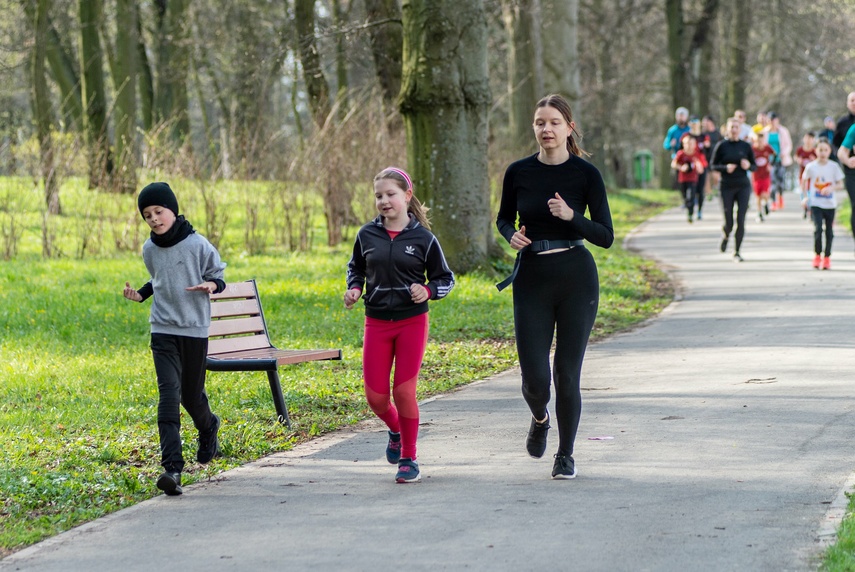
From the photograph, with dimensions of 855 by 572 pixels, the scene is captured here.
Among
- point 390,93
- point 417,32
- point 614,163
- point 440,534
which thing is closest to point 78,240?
point 390,93

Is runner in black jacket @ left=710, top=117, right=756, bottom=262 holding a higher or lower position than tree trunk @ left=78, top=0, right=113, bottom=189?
lower

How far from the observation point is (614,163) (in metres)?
51.9

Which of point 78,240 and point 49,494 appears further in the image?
point 78,240

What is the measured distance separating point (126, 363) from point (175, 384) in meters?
4.04

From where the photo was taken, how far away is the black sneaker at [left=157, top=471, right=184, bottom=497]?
242 inches

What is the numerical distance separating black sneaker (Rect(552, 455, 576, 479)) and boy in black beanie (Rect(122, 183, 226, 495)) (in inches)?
72.3

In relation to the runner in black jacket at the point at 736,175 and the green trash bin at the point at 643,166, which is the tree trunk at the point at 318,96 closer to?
the runner in black jacket at the point at 736,175

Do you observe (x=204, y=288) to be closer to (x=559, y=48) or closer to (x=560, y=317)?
(x=560, y=317)

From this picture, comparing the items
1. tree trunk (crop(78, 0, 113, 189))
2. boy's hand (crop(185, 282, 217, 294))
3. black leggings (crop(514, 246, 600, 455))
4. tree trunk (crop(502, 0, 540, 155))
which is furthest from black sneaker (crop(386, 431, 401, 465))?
tree trunk (crop(78, 0, 113, 189))

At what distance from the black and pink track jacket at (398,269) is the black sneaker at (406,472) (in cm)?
72

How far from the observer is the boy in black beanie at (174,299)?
6.33 m

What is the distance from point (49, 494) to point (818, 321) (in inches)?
A: 317

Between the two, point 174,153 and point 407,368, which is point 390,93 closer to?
point 174,153

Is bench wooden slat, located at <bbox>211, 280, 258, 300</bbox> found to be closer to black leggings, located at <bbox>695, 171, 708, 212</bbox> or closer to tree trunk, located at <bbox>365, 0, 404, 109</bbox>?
tree trunk, located at <bbox>365, 0, 404, 109</bbox>
